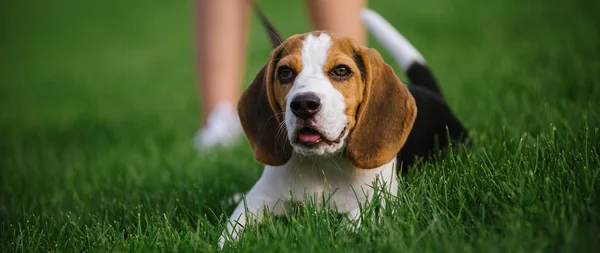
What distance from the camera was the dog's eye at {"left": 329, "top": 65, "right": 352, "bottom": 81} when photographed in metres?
2.50

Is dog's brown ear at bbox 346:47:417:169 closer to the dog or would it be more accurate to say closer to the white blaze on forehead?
the dog

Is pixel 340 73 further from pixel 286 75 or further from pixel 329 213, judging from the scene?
pixel 329 213

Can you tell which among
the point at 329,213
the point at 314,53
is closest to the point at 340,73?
the point at 314,53

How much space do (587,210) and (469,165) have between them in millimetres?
668

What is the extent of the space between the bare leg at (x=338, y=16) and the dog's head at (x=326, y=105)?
106cm

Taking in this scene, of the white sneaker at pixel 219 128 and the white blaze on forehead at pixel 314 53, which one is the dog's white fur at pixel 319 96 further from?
the white sneaker at pixel 219 128

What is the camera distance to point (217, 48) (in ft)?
15.0

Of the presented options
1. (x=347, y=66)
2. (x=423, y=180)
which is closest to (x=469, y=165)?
(x=423, y=180)

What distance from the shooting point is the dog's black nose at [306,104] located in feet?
7.61

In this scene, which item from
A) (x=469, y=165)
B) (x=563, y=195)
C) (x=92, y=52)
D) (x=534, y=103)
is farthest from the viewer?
(x=92, y=52)

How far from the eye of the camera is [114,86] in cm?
884

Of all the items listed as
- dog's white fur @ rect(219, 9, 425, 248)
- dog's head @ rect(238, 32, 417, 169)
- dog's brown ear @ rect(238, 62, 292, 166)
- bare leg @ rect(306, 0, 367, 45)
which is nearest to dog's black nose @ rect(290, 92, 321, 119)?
dog's head @ rect(238, 32, 417, 169)

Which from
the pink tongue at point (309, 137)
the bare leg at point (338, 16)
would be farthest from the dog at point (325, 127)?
the bare leg at point (338, 16)

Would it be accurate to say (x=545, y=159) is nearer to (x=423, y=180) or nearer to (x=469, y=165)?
(x=469, y=165)
